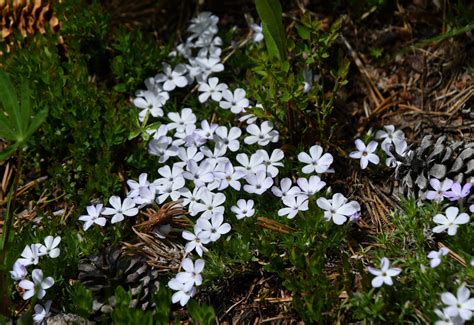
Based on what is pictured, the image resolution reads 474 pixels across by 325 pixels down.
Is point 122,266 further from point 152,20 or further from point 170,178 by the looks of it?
point 152,20

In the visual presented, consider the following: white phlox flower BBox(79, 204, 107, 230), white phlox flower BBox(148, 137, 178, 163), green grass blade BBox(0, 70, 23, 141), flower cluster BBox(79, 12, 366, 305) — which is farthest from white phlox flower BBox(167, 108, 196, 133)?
green grass blade BBox(0, 70, 23, 141)

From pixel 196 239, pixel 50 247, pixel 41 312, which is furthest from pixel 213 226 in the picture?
pixel 41 312

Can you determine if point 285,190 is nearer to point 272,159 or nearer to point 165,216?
point 272,159

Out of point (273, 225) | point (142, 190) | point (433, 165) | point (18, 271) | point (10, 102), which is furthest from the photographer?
point (142, 190)

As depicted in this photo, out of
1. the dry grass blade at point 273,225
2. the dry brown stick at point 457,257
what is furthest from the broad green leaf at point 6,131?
the dry brown stick at point 457,257

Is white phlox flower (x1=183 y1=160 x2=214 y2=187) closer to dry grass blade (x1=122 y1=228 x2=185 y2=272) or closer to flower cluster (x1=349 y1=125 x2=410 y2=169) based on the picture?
dry grass blade (x1=122 y1=228 x2=185 y2=272)

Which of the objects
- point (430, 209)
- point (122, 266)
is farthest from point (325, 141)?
point (122, 266)
